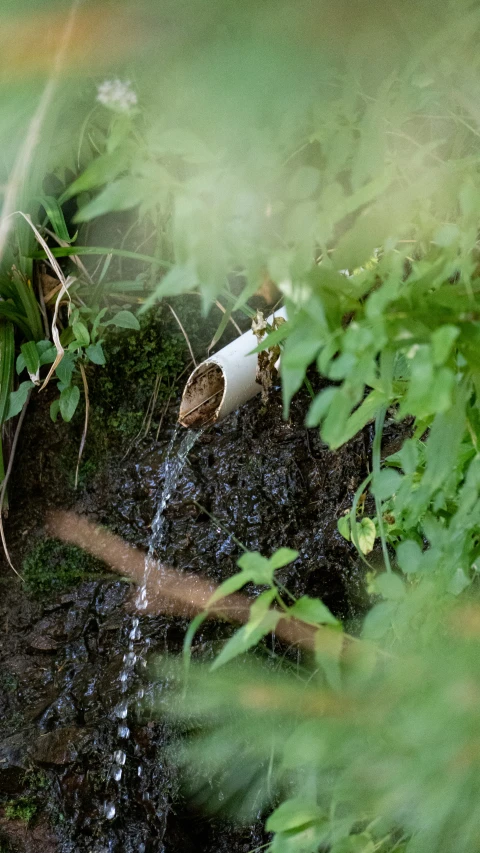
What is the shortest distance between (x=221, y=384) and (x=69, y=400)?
1.42 ft

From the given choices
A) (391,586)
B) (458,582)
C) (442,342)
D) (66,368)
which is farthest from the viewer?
(66,368)

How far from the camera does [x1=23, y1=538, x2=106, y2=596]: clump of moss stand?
2.12 m

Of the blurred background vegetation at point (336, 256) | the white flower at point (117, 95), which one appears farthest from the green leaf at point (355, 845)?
the white flower at point (117, 95)

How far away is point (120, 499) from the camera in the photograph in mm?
2174

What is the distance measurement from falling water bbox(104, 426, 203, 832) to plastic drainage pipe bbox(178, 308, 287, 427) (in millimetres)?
172

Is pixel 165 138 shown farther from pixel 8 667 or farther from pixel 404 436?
pixel 8 667

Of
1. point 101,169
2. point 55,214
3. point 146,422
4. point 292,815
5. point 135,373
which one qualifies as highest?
point 101,169

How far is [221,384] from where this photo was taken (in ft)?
6.32

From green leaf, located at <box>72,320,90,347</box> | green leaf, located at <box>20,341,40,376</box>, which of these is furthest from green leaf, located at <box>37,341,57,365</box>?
green leaf, located at <box>72,320,90,347</box>

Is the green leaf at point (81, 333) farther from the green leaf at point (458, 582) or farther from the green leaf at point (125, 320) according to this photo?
the green leaf at point (458, 582)

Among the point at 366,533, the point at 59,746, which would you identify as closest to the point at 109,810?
the point at 59,746

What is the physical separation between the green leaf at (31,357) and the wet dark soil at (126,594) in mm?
246

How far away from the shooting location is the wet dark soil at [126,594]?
1733 mm

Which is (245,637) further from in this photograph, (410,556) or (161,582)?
(161,582)
